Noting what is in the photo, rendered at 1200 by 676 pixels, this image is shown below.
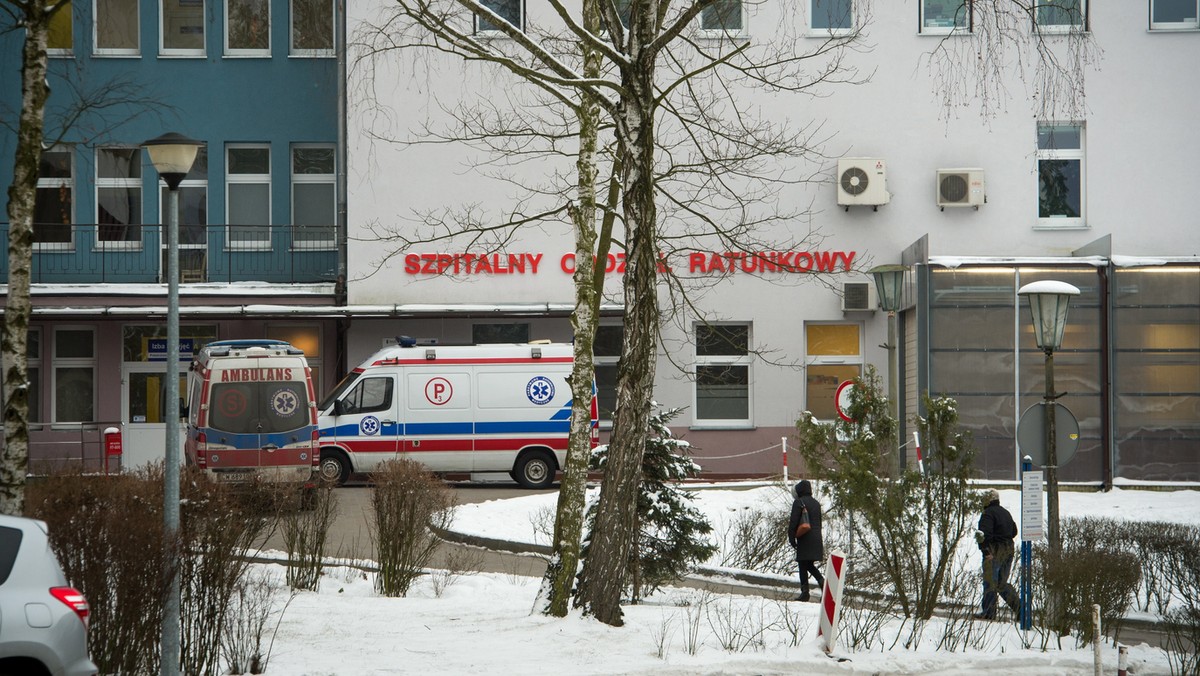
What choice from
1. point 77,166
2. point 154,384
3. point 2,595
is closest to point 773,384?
point 154,384

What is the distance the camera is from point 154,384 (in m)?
26.2

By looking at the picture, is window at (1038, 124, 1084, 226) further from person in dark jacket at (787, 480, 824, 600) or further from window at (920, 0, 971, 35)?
person in dark jacket at (787, 480, 824, 600)

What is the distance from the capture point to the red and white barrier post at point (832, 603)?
32.1ft

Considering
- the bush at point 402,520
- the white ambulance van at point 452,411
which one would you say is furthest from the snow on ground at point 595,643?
the white ambulance van at point 452,411

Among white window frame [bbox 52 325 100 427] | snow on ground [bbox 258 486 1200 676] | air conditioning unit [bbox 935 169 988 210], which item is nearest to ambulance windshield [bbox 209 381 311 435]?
white window frame [bbox 52 325 100 427]

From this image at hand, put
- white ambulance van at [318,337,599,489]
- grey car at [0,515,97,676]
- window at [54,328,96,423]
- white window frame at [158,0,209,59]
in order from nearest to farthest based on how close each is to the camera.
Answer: grey car at [0,515,97,676] < white ambulance van at [318,337,599,489] < window at [54,328,96,423] < white window frame at [158,0,209,59]

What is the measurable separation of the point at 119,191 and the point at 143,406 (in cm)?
440

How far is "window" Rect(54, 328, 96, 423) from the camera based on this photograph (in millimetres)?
26000

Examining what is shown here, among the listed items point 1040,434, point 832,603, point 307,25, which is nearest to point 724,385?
point 307,25

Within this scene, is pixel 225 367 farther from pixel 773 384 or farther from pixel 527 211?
pixel 773 384

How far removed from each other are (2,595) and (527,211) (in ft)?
63.5

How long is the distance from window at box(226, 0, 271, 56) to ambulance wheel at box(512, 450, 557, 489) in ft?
34.2

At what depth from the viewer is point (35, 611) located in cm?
648

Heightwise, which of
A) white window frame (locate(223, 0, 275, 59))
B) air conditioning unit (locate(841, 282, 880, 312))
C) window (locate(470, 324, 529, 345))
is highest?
white window frame (locate(223, 0, 275, 59))
